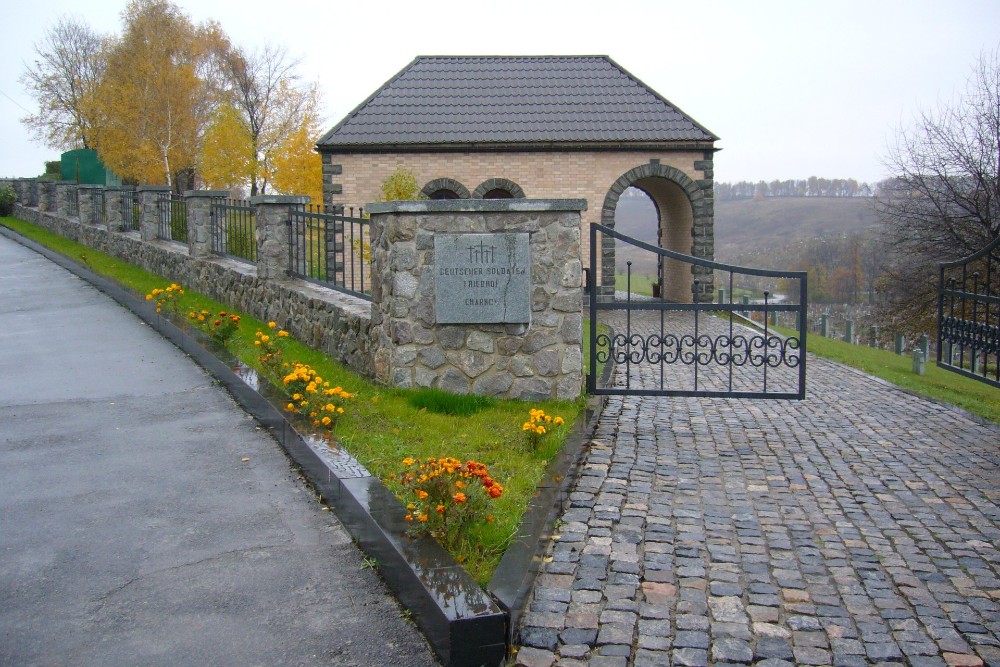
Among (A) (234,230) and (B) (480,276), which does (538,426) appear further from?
(A) (234,230)

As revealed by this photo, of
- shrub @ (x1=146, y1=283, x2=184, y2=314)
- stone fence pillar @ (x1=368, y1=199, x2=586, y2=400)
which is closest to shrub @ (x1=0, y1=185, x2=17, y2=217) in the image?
shrub @ (x1=146, y1=283, x2=184, y2=314)

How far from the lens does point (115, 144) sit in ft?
148

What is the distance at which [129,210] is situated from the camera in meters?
21.0

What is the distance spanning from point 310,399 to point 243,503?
1.63 meters

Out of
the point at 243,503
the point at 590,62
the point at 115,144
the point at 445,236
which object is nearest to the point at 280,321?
the point at 445,236

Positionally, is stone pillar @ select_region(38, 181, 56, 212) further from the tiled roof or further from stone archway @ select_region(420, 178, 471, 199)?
stone archway @ select_region(420, 178, 471, 199)

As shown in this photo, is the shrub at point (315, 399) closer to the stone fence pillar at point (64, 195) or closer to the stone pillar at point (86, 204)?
the stone pillar at point (86, 204)

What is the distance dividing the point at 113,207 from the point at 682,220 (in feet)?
48.4

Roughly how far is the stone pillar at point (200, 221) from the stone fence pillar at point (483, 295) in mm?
8130

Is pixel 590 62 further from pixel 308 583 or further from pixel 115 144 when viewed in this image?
pixel 115 144

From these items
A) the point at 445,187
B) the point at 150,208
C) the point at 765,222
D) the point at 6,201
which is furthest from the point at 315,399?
the point at 765,222

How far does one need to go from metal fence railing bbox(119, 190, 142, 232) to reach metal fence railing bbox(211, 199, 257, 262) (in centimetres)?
617

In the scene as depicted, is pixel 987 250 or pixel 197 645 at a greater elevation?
pixel 987 250

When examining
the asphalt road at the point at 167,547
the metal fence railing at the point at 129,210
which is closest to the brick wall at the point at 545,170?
the metal fence railing at the point at 129,210
